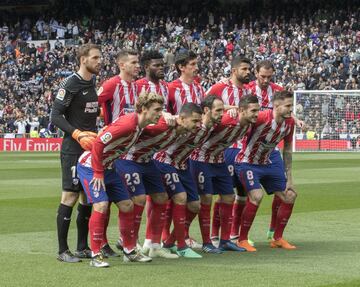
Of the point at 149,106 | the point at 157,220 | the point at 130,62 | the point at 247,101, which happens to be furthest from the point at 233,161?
the point at 149,106

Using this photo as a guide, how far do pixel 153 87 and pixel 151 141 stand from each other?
3.79 feet

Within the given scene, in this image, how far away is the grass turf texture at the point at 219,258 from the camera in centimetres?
805

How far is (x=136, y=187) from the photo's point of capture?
9672 millimetres

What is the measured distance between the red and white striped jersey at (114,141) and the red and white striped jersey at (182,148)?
829mm

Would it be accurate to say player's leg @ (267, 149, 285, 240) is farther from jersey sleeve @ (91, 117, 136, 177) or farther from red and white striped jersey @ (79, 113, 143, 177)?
jersey sleeve @ (91, 117, 136, 177)

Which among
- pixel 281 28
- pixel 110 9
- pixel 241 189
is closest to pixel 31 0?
pixel 110 9

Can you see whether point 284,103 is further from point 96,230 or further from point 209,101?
point 96,230

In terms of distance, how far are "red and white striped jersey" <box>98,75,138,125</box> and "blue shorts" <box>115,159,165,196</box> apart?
74 centimetres

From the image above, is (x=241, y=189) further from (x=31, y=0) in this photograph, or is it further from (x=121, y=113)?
(x=31, y=0)

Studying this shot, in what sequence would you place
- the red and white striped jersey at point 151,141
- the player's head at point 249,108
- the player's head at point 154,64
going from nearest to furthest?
the red and white striped jersey at point 151,141
the player's head at point 249,108
the player's head at point 154,64

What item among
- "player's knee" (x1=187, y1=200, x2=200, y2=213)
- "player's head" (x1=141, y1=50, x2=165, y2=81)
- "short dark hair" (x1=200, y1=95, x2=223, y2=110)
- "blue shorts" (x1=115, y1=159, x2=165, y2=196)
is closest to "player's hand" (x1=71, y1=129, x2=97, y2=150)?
"blue shorts" (x1=115, y1=159, x2=165, y2=196)

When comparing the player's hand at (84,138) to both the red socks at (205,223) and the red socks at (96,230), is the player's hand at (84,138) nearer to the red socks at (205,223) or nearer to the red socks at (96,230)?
the red socks at (96,230)

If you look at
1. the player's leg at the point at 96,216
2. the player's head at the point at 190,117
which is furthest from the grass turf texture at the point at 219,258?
the player's head at the point at 190,117

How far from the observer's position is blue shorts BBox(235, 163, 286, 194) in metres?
10.6
